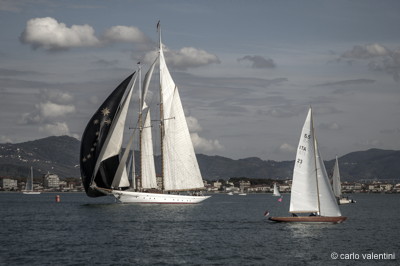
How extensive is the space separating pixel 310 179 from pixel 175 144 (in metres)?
37.7

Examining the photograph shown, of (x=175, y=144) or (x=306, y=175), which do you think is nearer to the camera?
(x=306, y=175)

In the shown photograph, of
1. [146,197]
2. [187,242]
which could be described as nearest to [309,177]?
[187,242]

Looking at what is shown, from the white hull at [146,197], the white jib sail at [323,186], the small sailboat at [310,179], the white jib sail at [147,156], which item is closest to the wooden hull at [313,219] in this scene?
the small sailboat at [310,179]

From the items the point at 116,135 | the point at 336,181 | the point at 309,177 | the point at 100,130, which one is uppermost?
the point at 100,130

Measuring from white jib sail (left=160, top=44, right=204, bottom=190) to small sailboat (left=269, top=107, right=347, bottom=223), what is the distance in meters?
36.0

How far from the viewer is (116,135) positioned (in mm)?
91625

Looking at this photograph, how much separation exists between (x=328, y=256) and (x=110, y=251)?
15.4m

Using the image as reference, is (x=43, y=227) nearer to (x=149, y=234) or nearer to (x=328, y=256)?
(x=149, y=234)

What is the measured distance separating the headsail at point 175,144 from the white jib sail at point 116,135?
20.4 feet

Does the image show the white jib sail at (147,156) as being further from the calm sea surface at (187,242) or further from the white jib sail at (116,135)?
the calm sea surface at (187,242)

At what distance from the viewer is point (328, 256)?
44594 millimetres

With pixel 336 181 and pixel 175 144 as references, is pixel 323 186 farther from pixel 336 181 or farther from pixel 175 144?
pixel 336 181

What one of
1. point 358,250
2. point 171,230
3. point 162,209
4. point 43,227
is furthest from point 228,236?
point 162,209

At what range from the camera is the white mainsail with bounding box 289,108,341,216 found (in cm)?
5878
